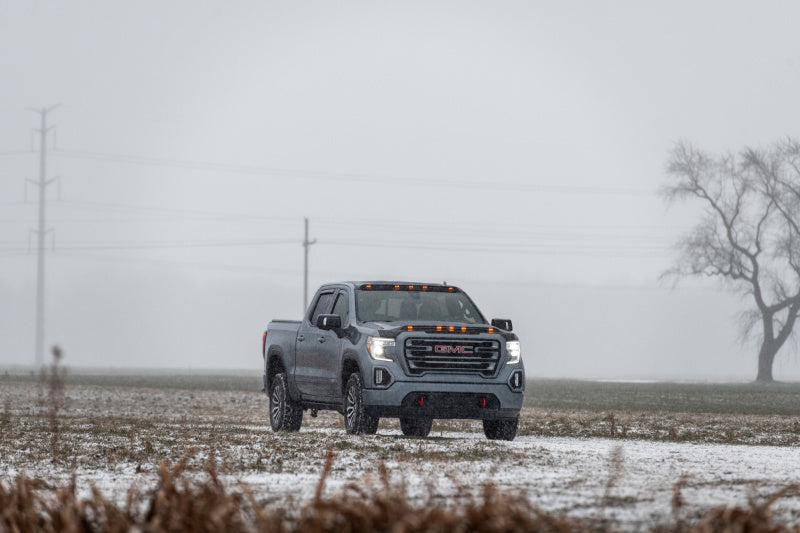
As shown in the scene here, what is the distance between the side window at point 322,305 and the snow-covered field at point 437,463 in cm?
169

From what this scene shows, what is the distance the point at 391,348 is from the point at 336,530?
11330mm

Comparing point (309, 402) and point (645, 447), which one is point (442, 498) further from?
point (309, 402)

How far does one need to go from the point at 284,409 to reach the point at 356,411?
2331 millimetres

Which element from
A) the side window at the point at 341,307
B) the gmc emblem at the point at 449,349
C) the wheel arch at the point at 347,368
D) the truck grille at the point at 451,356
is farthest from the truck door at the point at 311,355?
the gmc emblem at the point at 449,349

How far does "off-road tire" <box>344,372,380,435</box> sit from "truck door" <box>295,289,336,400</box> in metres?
0.77

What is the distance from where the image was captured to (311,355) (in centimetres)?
Result: 1905

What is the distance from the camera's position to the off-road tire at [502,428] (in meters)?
17.6

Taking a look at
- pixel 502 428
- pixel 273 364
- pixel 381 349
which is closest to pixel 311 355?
pixel 273 364

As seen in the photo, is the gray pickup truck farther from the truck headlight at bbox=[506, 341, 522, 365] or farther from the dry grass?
the dry grass

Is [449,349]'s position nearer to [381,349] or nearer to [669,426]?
[381,349]

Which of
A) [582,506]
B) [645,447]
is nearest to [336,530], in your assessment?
[582,506]

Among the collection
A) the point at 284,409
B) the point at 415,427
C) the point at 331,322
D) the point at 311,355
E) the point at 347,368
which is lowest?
the point at 415,427

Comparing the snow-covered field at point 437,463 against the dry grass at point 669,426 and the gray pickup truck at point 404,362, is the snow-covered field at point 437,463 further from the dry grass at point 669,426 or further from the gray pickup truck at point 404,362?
the dry grass at point 669,426

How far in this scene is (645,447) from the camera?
16.1 metres
